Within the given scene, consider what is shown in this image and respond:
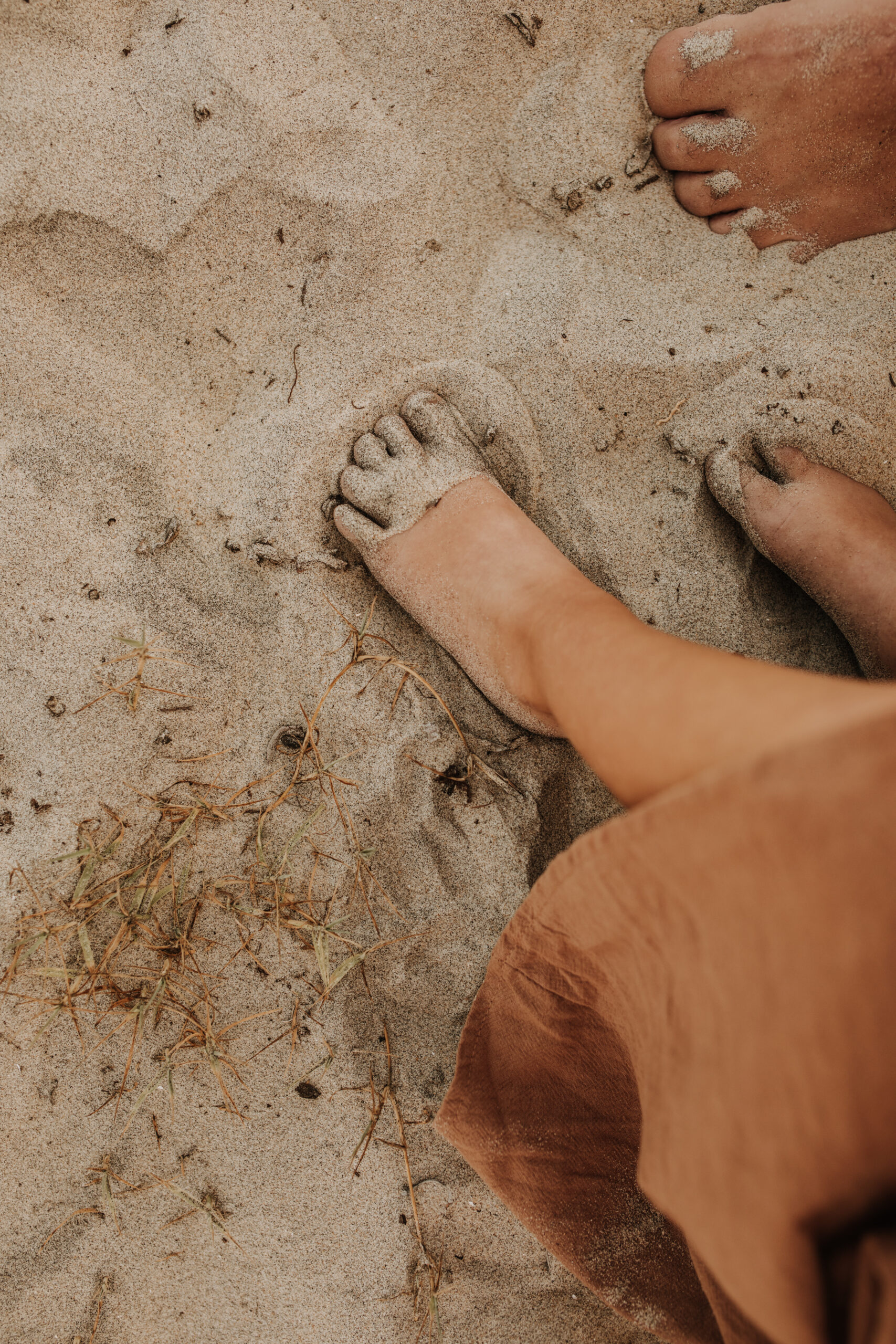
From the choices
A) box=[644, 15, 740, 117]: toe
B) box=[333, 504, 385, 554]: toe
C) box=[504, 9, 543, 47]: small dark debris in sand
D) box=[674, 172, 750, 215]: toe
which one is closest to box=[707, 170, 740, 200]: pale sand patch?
box=[674, 172, 750, 215]: toe

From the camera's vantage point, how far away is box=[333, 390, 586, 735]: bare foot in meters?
1.43

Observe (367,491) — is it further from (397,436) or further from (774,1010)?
(774,1010)

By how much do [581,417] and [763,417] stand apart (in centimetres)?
36

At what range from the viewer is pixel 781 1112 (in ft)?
2.18

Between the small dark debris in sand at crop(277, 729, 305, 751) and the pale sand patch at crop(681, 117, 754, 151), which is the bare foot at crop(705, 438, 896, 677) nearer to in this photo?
the pale sand patch at crop(681, 117, 754, 151)

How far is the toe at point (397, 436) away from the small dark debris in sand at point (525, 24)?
0.74 meters

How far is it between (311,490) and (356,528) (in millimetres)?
118

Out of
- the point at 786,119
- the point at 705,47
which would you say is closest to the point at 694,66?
the point at 705,47

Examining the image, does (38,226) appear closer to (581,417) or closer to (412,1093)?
(581,417)

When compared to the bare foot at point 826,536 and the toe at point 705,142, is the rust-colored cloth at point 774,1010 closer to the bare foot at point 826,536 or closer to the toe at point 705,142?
the bare foot at point 826,536

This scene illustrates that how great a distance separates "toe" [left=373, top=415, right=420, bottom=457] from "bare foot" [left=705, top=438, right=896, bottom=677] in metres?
0.58

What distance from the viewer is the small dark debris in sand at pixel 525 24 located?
1.47 m

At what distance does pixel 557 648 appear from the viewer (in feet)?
3.94

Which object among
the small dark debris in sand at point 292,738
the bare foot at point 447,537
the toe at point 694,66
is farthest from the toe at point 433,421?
the toe at point 694,66
